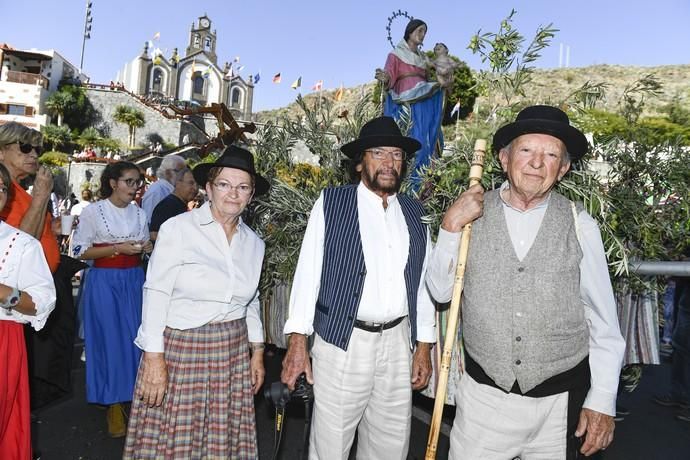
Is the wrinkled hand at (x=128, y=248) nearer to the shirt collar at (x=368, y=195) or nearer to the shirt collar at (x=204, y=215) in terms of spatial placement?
the shirt collar at (x=204, y=215)

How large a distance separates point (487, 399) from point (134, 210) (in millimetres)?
3688

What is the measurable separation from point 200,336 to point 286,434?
2134 mm

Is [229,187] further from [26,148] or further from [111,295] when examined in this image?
[111,295]

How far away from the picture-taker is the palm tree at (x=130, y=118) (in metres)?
45.0

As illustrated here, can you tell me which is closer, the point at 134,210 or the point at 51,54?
the point at 134,210

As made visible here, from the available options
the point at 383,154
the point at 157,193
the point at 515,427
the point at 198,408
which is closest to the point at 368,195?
the point at 383,154

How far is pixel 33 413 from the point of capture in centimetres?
459

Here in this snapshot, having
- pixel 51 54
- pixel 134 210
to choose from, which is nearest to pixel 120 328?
pixel 134 210

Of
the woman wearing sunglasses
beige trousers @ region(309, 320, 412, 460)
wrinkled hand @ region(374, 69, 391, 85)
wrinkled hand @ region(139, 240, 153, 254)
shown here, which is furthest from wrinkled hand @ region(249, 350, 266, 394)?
wrinkled hand @ region(374, 69, 391, 85)

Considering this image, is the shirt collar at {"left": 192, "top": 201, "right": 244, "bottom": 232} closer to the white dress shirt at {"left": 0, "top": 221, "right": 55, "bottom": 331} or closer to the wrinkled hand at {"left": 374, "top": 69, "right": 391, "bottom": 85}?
the white dress shirt at {"left": 0, "top": 221, "right": 55, "bottom": 331}

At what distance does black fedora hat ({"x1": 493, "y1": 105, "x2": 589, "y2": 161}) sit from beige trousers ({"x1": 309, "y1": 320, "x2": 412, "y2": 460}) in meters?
1.24

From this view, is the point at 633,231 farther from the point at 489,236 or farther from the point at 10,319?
the point at 10,319

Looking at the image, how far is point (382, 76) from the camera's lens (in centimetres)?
558

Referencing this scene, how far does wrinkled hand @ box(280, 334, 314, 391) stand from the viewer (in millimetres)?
2641
